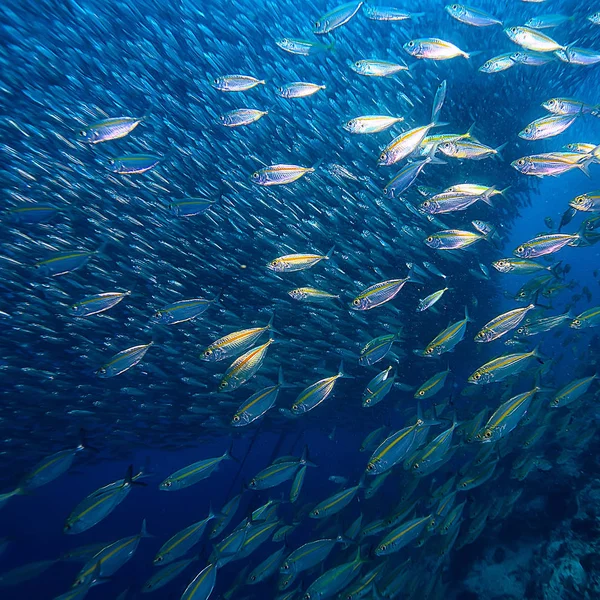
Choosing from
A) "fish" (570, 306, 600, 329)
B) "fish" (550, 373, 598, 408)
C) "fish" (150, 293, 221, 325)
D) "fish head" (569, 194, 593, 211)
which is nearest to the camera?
"fish" (150, 293, 221, 325)

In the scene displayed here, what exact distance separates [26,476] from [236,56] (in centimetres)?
896

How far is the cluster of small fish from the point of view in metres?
4.44

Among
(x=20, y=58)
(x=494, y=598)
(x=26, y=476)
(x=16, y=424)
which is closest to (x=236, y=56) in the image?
(x=20, y=58)

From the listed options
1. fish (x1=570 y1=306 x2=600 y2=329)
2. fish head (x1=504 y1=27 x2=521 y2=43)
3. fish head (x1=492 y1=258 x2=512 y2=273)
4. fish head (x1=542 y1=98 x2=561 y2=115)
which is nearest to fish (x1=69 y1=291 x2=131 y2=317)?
fish head (x1=492 y1=258 x2=512 y2=273)

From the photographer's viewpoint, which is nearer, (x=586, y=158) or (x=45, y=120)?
(x=586, y=158)

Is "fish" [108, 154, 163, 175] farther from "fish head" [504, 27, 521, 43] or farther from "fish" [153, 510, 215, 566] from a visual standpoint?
"fish head" [504, 27, 521, 43]

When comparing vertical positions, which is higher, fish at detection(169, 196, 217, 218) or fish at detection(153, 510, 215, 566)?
fish at detection(169, 196, 217, 218)

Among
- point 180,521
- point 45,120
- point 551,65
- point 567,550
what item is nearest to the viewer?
point 567,550

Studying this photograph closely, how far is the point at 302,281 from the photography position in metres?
9.39

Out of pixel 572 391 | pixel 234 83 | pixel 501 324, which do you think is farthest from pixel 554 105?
pixel 234 83

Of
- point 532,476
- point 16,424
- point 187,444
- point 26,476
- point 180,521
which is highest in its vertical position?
point 532,476

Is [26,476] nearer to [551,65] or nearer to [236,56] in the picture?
[236,56]

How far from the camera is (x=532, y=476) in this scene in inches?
308

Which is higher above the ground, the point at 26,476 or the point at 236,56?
the point at 236,56
